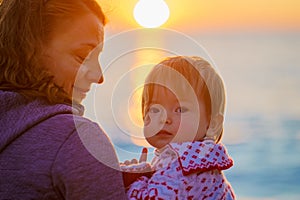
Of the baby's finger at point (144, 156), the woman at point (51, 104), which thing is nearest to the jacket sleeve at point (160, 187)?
the baby's finger at point (144, 156)

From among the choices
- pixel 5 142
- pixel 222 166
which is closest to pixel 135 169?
pixel 222 166

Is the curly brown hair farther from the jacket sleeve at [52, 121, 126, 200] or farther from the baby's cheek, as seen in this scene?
the baby's cheek

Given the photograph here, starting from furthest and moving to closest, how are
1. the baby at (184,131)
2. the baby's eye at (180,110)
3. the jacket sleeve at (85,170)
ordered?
the baby's eye at (180,110) → the baby at (184,131) → the jacket sleeve at (85,170)

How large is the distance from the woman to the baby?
29 centimetres

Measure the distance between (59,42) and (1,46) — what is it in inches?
6.7

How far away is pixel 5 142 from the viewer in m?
1.33

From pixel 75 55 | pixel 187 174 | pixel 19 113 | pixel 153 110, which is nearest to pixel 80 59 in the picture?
pixel 75 55

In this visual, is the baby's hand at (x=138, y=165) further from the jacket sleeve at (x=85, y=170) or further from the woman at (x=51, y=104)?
the jacket sleeve at (x=85, y=170)

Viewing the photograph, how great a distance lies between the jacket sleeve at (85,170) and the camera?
4.17 feet

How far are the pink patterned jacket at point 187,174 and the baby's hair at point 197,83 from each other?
87 mm

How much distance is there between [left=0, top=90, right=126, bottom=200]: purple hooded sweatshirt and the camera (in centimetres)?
128

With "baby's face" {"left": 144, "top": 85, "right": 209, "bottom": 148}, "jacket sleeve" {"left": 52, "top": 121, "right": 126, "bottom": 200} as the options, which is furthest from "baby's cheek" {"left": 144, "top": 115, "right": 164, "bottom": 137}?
"jacket sleeve" {"left": 52, "top": 121, "right": 126, "bottom": 200}

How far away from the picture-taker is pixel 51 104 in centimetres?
142

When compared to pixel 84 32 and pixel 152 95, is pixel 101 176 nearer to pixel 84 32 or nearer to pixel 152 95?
pixel 84 32
